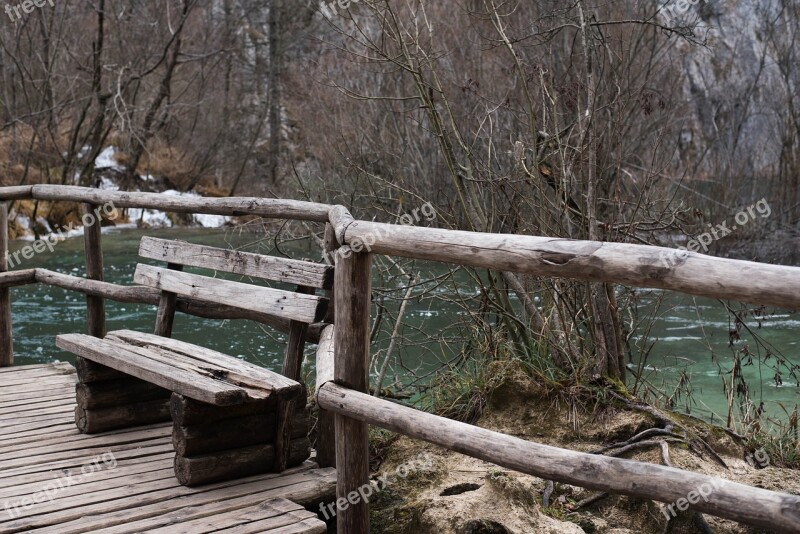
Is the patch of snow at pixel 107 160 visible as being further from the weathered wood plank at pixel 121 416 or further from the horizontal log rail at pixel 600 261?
the horizontal log rail at pixel 600 261

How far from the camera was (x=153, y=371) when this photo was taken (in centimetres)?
369

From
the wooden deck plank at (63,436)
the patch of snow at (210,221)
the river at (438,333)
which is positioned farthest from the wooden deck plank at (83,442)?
the patch of snow at (210,221)

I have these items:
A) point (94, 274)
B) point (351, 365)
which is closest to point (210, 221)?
point (94, 274)

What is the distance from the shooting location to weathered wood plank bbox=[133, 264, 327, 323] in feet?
12.5

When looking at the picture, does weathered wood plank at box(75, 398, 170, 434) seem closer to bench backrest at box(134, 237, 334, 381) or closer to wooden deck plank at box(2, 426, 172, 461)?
wooden deck plank at box(2, 426, 172, 461)

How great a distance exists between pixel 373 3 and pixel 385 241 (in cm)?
315

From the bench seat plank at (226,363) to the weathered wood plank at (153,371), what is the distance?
12 centimetres

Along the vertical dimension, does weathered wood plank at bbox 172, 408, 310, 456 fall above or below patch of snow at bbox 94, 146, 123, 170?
below

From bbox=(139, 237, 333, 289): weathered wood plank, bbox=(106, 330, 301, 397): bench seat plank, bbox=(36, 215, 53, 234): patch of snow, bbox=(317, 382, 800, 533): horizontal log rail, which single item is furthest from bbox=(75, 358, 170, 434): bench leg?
bbox=(36, 215, 53, 234): patch of snow

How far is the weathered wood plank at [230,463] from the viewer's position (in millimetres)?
3562

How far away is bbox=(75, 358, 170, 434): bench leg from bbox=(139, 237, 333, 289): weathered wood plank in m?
0.69

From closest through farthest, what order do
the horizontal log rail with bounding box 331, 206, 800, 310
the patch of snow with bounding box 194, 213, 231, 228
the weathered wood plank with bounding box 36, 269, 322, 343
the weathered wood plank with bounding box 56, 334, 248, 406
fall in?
the horizontal log rail with bounding box 331, 206, 800, 310, the weathered wood plank with bounding box 56, 334, 248, 406, the weathered wood plank with bounding box 36, 269, 322, 343, the patch of snow with bounding box 194, 213, 231, 228

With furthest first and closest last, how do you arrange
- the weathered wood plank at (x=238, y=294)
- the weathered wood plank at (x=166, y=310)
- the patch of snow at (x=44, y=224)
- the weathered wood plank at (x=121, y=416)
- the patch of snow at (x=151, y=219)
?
the patch of snow at (x=151, y=219)
the patch of snow at (x=44, y=224)
the weathered wood plank at (x=166, y=310)
the weathered wood plank at (x=121, y=416)
the weathered wood plank at (x=238, y=294)

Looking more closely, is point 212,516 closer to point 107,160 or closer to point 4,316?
point 4,316
